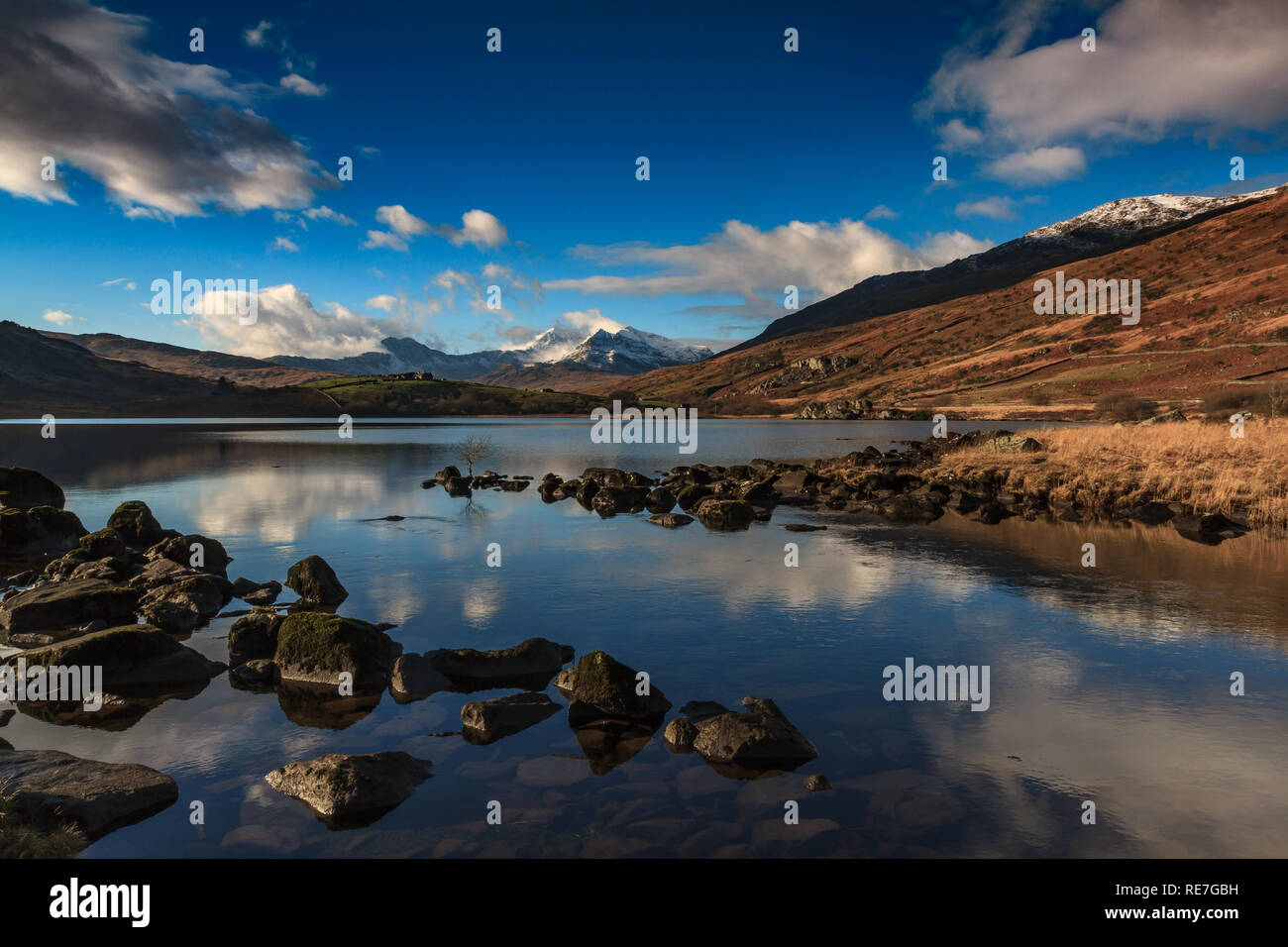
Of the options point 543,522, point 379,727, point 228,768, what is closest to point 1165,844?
point 379,727

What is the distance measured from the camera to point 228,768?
484 inches

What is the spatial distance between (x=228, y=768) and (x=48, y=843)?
323 centimetres

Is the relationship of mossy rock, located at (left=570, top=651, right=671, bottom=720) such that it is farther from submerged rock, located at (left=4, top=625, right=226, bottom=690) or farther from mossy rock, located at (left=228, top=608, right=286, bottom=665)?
submerged rock, located at (left=4, top=625, right=226, bottom=690)

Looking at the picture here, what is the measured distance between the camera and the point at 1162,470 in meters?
40.5

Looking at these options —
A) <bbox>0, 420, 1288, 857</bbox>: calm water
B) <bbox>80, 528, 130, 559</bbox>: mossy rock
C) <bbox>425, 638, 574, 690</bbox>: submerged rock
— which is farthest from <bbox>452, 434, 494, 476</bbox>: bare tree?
<bbox>425, 638, 574, 690</bbox>: submerged rock

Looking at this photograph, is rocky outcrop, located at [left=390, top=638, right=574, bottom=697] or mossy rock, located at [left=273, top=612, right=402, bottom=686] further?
mossy rock, located at [left=273, top=612, right=402, bottom=686]

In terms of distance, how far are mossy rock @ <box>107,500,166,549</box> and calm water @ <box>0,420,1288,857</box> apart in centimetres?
349

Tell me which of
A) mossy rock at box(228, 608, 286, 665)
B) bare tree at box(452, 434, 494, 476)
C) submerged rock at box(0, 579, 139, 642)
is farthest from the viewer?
bare tree at box(452, 434, 494, 476)

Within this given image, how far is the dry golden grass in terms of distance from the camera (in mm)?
36125

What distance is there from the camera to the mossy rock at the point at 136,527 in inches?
1235

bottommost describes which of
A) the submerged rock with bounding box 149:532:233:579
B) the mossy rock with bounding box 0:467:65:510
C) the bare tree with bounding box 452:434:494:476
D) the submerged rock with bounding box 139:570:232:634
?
the submerged rock with bounding box 139:570:232:634

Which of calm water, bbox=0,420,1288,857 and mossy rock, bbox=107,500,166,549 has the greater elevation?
mossy rock, bbox=107,500,166,549

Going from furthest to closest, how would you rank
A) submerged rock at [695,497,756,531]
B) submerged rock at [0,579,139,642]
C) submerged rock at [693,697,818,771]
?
1. submerged rock at [695,497,756,531]
2. submerged rock at [0,579,139,642]
3. submerged rock at [693,697,818,771]
